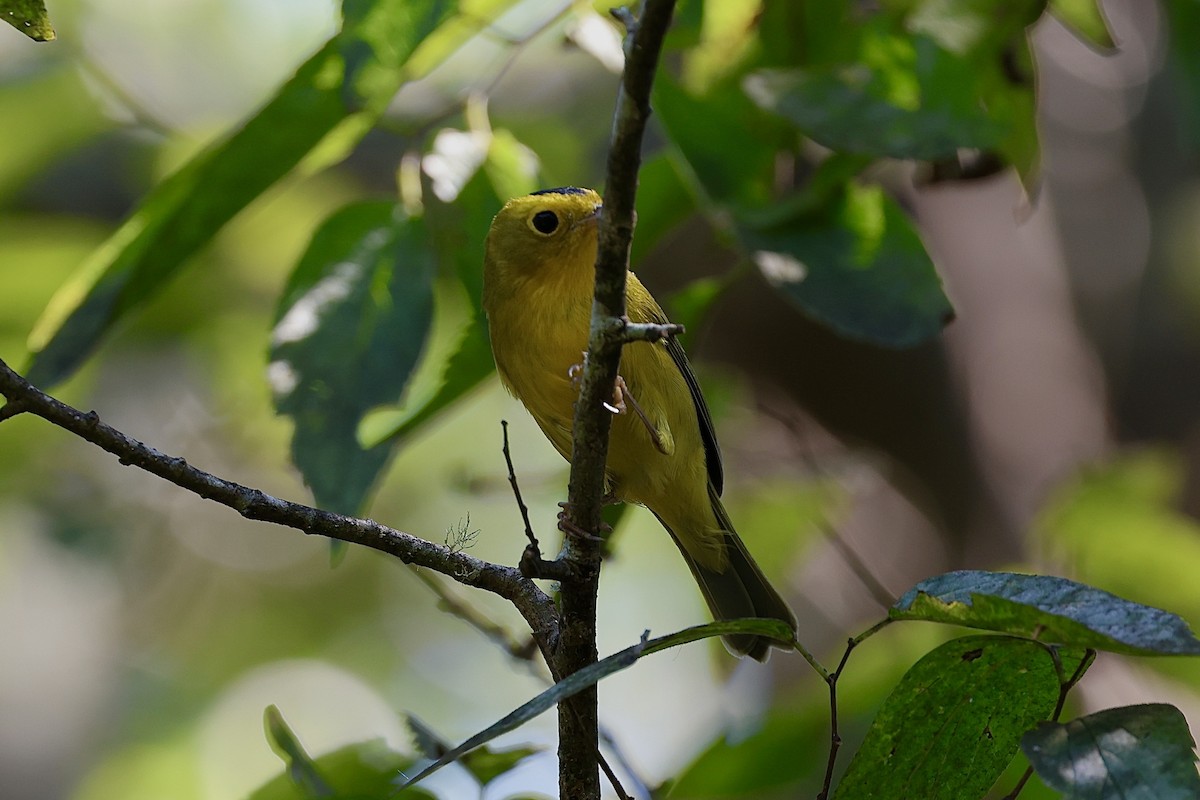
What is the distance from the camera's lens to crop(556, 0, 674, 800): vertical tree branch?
5.12 ft

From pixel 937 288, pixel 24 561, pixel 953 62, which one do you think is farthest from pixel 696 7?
pixel 24 561

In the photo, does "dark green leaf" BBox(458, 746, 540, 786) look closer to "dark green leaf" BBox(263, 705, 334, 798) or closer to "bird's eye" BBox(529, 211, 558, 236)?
"dark green leaf" BBox(263, 705, 334, 798)

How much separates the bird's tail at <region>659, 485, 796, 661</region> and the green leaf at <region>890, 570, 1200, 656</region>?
2.31 meters

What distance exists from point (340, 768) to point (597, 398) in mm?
1155

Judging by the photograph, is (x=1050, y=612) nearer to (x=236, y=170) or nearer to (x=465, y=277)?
(x=465, y=277)

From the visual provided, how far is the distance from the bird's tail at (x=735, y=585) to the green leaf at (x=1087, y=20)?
Result: 5.75 feet

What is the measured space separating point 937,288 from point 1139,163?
510 centimetres

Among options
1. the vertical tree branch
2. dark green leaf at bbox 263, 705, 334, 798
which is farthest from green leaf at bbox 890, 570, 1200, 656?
dark green leaf at bbox 263, 705, 334, 798

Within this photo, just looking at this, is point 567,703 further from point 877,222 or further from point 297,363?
→ point 877,222

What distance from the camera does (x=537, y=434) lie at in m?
7.44

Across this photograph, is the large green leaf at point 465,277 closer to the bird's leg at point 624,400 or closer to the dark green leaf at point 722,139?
the bird's leg at point 624,400

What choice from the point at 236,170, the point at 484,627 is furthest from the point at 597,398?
the point at 484,627

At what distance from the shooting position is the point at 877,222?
299 centimetres

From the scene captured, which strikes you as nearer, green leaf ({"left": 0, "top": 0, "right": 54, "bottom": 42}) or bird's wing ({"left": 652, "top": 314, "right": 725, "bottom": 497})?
green leaf ({"left": 0, "top": 0, "right": 54, "bottom": 42})
